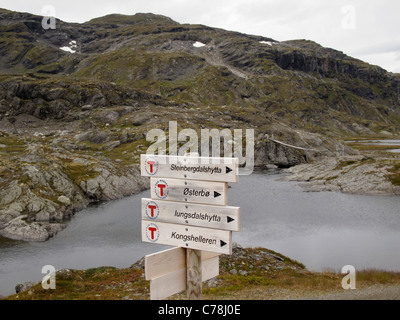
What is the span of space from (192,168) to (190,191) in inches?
27.0

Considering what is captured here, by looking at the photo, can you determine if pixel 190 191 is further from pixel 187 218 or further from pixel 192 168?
pixel 187 218

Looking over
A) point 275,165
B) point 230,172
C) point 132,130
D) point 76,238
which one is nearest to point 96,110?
point 132,130

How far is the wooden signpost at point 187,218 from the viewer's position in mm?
10031

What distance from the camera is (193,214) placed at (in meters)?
10.5

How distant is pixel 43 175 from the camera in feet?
274

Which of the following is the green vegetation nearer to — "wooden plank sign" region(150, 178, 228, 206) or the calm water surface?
the calm water surface

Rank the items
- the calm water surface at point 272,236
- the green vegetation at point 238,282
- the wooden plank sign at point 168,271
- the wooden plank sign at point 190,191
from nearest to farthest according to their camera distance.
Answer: the wooden plank sign at point 168,271 → the wooden plank sign at point 190,191 → the green vegetation at point 238,282 → the calm water surface at point 272,236

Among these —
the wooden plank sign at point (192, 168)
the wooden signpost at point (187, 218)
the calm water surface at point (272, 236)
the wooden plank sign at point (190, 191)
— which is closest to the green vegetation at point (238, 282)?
the calm water surface at point (272, 236)

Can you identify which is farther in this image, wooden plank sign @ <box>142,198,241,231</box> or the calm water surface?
the calm water surface

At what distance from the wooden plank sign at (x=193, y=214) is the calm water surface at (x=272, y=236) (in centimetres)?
3670

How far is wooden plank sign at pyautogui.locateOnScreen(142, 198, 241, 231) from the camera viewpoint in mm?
10008

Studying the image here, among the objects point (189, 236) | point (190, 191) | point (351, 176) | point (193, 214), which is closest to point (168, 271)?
point (189, 236)

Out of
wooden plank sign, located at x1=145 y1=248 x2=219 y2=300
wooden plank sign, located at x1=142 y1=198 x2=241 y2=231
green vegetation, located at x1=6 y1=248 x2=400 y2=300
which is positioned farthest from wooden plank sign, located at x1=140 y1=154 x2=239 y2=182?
green vegetation, located at x1=6 y1=248 x2=400 y2=300

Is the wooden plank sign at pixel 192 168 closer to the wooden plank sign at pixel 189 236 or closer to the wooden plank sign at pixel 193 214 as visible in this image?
the wooden plank sign at pixel 193 214
